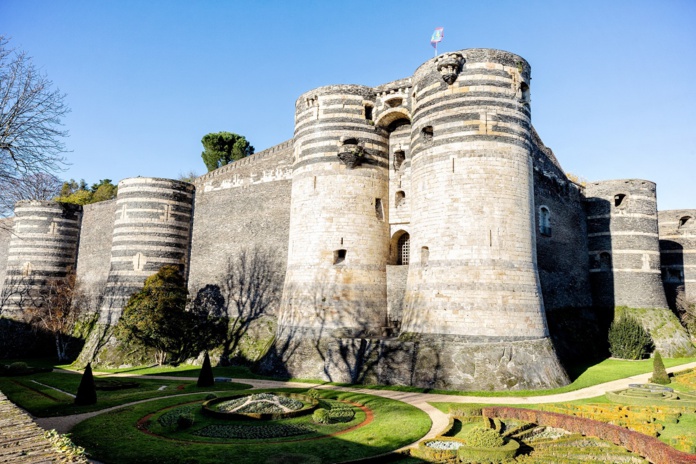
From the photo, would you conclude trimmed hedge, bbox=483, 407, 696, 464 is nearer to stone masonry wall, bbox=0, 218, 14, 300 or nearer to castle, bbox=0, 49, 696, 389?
castle, bbox=0, 49, 696, 389

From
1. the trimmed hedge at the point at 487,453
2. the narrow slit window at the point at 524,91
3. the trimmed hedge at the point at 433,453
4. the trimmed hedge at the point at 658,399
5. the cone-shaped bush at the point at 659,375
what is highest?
the narrow slit window at the point at 524,91

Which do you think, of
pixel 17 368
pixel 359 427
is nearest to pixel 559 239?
pixel 359 427

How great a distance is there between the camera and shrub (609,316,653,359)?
Answer: 26.4m

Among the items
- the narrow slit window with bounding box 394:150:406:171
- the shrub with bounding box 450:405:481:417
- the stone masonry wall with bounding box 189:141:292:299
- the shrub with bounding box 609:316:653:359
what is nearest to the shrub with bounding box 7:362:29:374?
the stone masonry wall with bounding box 189:141:292:299

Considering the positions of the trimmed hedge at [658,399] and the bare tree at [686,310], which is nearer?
the trimmed hedge at [658,399]

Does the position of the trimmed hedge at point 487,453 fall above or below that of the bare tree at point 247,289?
below

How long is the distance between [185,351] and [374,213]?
47.0 ft

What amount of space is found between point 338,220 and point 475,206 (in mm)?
6811

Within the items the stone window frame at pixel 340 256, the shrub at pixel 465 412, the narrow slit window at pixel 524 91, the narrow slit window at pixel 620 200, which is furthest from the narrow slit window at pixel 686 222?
the shrub at pixel 465 412

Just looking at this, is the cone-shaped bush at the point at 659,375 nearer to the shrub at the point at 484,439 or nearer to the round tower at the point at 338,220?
the round tower at the point at 338,220

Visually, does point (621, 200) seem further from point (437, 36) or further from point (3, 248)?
point (3, 248)

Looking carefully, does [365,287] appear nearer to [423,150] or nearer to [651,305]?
[423,150]

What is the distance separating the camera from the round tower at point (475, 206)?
720 inches

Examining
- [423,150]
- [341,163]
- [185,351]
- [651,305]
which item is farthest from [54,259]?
[651,305]
